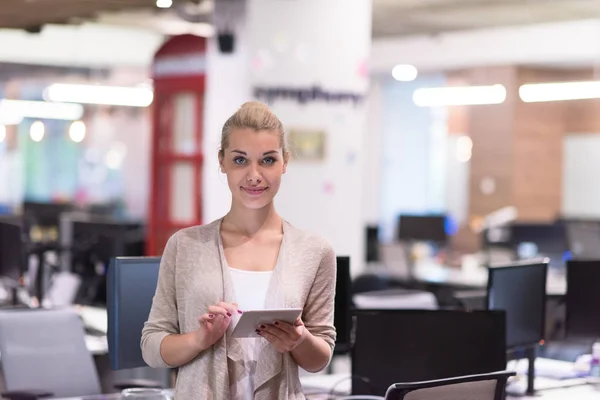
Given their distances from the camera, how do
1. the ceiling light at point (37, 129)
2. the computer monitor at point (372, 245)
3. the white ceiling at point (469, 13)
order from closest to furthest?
1. the white ceiling at point (469, 13)
2. the computer monitor at point (372, 245)
3. the ceiling light at point (37, 129)

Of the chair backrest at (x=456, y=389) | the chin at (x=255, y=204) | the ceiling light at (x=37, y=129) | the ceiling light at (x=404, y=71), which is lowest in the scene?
the chair backrest at (x=456, y=389)

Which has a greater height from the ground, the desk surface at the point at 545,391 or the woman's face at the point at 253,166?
the woman's face at the point at 253,166

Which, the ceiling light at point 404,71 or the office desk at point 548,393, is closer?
the office desk at point 548,393

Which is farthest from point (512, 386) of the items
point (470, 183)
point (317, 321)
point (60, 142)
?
point (60, 142)

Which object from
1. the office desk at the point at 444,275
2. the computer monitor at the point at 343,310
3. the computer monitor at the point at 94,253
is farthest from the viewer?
the office desk at the point at 444,275

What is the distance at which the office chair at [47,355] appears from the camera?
4.59 m

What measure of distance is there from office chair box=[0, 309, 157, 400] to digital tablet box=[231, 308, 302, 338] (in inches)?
78.6

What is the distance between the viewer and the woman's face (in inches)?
108

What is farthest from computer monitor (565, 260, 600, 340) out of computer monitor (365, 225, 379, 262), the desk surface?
computer monitor (365, 225, 379, 262)

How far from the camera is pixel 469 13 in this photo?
11664 millimetres

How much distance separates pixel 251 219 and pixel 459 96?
969 cm

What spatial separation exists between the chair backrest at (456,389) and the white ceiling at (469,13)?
7.61 meters

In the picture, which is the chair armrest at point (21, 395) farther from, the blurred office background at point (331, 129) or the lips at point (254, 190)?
the lips at point (254, 190)

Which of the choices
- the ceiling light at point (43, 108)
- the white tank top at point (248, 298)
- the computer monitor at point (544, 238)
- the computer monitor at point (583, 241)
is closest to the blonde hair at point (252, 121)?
the white tank top at point (248, 298)
